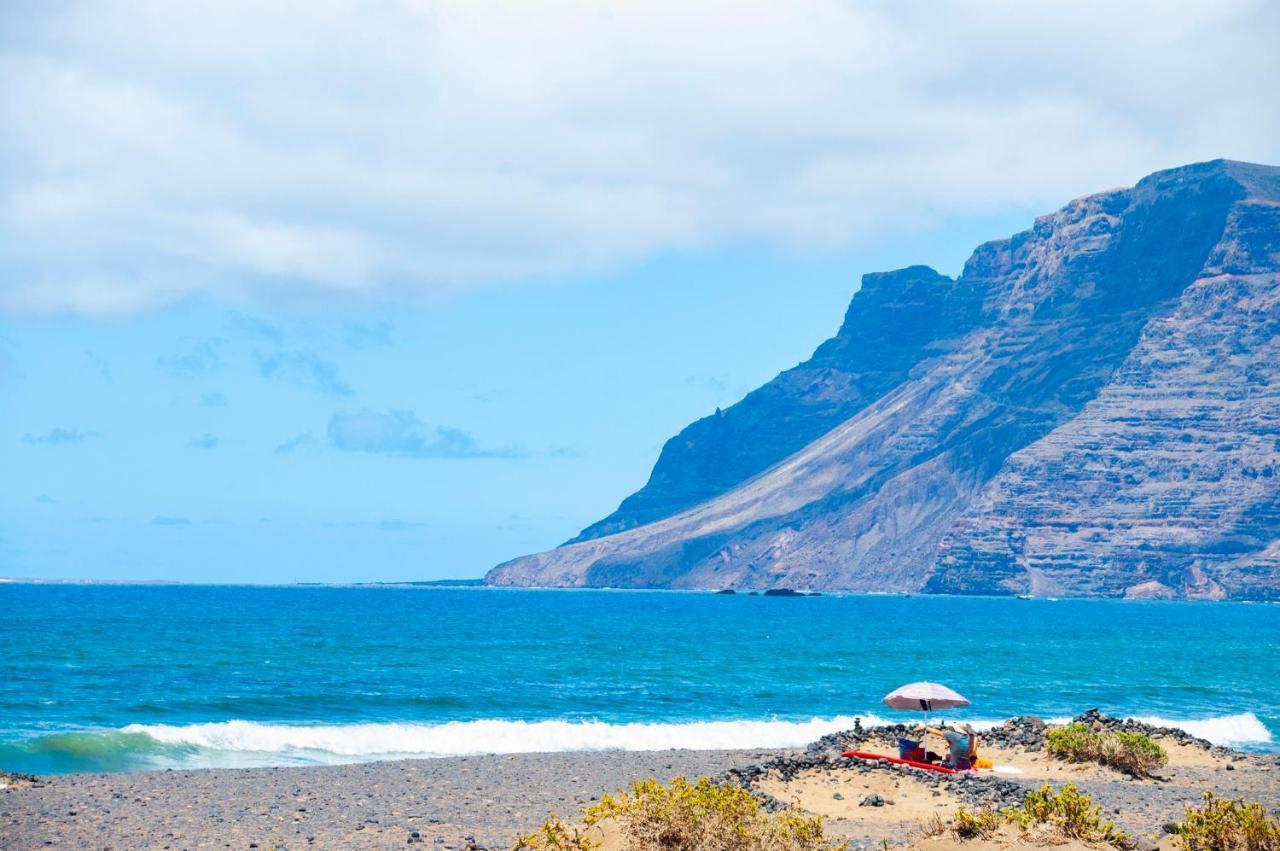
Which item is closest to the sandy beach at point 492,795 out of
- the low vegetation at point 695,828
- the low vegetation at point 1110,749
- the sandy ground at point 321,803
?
the sandy ground at point 321,803

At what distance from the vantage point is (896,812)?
70.0ft

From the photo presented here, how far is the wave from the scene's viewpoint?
33.5m

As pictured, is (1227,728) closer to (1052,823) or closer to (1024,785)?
(1024,785)

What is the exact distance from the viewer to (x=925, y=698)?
92.1 feet

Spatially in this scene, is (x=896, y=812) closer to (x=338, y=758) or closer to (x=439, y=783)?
(x=439, y=783)

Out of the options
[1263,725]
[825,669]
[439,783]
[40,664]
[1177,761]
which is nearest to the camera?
[439,783]

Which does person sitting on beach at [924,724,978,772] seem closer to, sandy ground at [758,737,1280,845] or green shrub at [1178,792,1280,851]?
sandy ground at [758,737,1280,845]

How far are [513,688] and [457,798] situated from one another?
30.9 meters

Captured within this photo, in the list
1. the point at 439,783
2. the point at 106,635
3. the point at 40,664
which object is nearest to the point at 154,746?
the point at 439,783

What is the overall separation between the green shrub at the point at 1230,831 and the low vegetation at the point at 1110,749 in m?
12.3

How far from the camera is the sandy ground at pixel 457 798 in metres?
19.7

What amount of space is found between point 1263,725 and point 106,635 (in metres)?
71.2

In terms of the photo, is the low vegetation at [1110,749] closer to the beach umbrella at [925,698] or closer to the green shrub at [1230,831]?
the beach umbrella at [925,698]

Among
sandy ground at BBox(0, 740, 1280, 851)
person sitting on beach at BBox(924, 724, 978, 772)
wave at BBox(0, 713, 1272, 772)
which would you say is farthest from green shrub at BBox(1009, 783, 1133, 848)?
wave at BBox(0, 713, 1272, 772)
